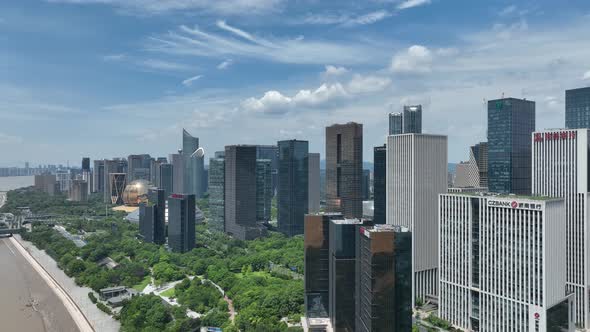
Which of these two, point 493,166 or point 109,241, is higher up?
point 493,166

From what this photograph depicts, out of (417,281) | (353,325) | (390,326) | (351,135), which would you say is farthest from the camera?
(351,135)

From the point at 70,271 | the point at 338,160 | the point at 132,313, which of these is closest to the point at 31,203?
the point at 70,271

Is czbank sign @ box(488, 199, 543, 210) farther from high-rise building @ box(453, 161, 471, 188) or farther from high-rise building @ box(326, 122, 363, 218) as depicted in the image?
high-rise building @ box(453, 161, 471, 188)

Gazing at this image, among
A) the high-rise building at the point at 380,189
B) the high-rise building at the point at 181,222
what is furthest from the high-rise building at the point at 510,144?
the high-rise building at the point at 181,222

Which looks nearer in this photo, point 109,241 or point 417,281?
point 417,281

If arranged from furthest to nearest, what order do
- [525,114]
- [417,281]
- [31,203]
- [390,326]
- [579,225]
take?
[31,203]
[525,114]
[417,281]
[579,225]
[390,326]

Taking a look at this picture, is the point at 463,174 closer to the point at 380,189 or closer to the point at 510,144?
the point at 510,144

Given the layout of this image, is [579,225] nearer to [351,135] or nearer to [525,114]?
[525,114]
